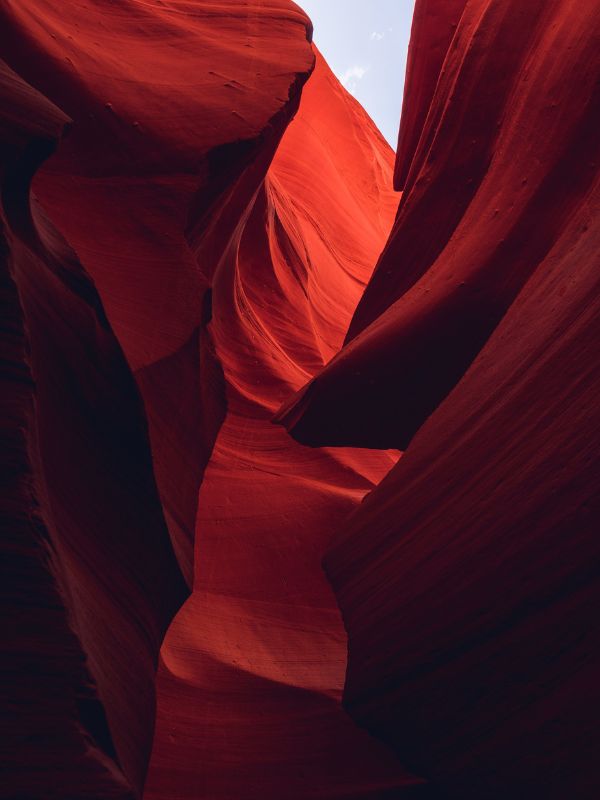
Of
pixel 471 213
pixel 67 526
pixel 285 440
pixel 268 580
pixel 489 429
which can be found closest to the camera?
pixel 67 526

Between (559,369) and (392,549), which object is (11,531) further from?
(559,369)

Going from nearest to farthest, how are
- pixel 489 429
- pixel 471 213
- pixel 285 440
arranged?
pixel 489 429
pixel 471 213
pixel 285 440

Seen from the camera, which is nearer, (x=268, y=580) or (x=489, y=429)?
(x=489, y=429)

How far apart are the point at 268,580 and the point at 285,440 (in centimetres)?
76

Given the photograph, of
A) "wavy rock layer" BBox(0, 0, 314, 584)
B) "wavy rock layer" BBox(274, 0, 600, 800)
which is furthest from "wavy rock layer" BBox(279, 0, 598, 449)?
"wavy rock layer" BBox(0, 0, 314, 584)

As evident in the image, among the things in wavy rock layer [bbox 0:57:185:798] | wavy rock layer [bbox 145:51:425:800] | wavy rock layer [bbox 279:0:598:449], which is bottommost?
wavy rock layer [bbox 145:51:425:800]

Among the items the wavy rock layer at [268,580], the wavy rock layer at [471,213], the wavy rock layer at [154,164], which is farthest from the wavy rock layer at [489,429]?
the wavy rock layer at [268,580]

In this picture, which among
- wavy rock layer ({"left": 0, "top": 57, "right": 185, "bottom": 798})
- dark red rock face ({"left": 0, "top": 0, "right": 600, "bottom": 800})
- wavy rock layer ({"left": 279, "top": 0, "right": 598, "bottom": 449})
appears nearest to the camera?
wavy rock layer ({"left": 0, "top": 57, "right": 185, "bottom": 798})

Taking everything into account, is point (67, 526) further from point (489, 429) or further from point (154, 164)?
point (154, 164)

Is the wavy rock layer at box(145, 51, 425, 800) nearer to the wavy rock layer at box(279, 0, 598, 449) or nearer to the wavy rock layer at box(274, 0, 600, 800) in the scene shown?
the wavy rock layer at box(274, 0, 600, 800)

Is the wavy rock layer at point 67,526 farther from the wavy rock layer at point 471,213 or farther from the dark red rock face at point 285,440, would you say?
the wavy rock layer at point 471,213

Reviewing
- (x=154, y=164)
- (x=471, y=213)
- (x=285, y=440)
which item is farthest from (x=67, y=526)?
(x=285, y=440)

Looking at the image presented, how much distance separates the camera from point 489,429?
162cm

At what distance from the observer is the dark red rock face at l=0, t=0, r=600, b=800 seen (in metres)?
1.35
